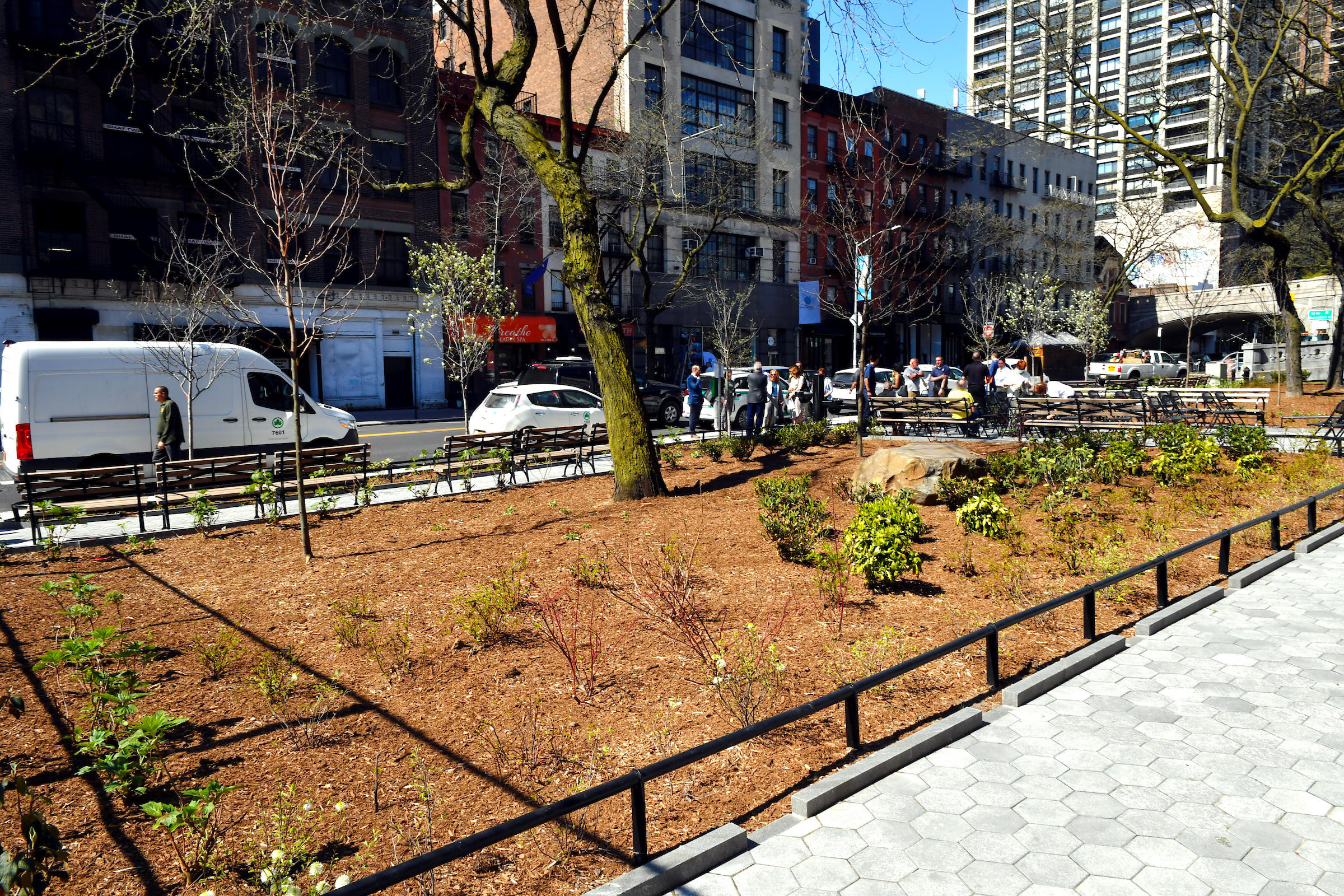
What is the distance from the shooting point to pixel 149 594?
7.54 m

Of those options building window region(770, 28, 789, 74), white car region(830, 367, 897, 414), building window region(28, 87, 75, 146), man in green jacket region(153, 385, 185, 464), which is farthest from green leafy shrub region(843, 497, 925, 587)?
building window region(770, 28, 789, 74)

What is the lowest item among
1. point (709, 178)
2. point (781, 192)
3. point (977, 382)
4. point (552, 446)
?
point (552, 446)

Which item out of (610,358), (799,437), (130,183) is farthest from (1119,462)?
(130,183)

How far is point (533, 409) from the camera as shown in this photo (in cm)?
1788

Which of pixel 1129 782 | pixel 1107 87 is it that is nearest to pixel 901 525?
pixel 1129 782

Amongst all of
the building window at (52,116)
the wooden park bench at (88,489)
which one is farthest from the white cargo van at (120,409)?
the building window at (52,116)

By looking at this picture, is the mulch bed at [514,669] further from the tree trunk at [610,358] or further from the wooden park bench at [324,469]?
the wooden park bench at [324,469]

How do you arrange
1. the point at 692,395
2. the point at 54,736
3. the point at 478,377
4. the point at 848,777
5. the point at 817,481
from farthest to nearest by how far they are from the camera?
the point at 478,377 → the point at 692,395 → the point at 817,481 → the point at 54,736 → the point at 848,777

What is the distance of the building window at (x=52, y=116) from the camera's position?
25.7 m

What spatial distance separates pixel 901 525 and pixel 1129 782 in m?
3.36

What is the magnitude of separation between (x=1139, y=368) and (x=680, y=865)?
49.1 meters

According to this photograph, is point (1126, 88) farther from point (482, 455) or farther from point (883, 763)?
point (883, 763)

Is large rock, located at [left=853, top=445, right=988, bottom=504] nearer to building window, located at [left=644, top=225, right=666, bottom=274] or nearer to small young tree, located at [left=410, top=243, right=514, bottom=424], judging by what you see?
small young tree, located at [left=410, top=243, right=514, bottom=424]

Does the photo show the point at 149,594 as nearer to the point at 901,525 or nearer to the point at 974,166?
the point at 901,525
